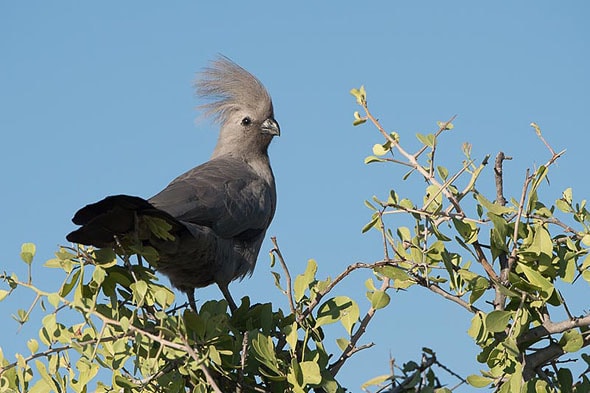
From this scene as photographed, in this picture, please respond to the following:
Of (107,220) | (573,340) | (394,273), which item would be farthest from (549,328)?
(107,220)

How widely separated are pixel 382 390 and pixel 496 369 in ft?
1.36

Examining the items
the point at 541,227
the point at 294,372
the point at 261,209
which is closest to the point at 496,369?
the point at 541,227

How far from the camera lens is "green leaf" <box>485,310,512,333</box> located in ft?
9.30

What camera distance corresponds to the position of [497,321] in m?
2.84

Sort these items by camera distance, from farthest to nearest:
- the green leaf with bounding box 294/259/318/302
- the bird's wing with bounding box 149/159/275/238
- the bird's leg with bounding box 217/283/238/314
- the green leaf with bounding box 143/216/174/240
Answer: the bird's leg with bounding box 217/283/238/314 → the bird's wing with bounding box 149/159/275/238 → the green leaf with bounding box 143/216/174/240 → the green leaf with bounding box 294/259/318/302

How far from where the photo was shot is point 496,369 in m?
2.99

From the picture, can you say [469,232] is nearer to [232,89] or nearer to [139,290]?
[139,290]

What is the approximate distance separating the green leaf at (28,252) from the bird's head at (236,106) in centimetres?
400

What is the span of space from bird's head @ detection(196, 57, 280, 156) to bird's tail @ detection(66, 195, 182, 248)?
3309mm

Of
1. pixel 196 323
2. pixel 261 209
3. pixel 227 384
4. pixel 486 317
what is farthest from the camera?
pixel 261 209

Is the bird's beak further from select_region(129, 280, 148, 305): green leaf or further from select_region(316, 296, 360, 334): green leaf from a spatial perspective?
select_region(129, 280, 148, 305): green leaf

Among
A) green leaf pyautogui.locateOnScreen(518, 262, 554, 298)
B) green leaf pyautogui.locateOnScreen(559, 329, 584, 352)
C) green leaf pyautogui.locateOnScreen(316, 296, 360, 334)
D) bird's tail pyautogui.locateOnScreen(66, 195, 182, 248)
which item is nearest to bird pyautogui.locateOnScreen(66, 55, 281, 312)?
bird's tail pyautogui.locateOnScreen(66, 195, 182, 248)

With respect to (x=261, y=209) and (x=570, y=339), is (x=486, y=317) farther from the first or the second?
(x=261, y=209)

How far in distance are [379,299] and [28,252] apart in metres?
1.26
